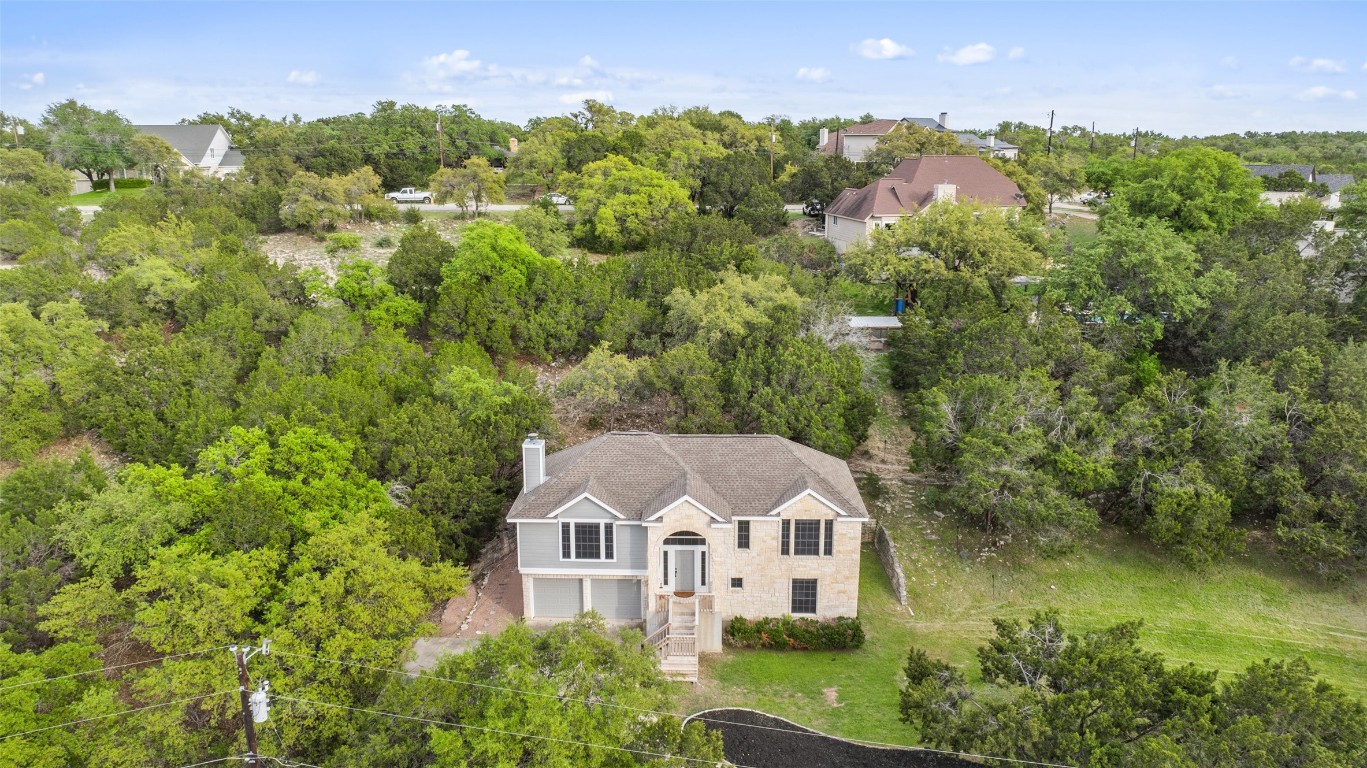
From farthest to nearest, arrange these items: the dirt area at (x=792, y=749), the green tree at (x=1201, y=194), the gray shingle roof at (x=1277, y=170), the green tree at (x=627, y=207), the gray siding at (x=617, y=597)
Result: 1. the gray shingle roof at (x=1277, y=170)
2. the green tree at (x=627, y=207)
3. the green tree at (x=1201, y=194)
4. the gray siding at (x=617, y=597)
5. the dirt area at (x=792, y=749)

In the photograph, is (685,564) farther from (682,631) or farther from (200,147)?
(200,147)

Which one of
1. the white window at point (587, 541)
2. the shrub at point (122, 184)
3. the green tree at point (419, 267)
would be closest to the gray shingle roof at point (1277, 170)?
the green tree at point (419, 267)

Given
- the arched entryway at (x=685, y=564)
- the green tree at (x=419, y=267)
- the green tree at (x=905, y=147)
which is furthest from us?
the green tree at (x=905, y=147)

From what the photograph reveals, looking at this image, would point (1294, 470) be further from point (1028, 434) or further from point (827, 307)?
point (827, 307)

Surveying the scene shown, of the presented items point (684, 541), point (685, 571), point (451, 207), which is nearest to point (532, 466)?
point (684, 541)

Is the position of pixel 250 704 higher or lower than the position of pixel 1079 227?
lower

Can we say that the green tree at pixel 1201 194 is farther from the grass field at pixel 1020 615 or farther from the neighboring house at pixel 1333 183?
the neighboring house at pixel 1333 183

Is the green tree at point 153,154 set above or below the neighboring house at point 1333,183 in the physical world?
above

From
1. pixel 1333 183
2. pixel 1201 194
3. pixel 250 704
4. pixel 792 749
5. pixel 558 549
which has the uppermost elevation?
pixel 1333 183
